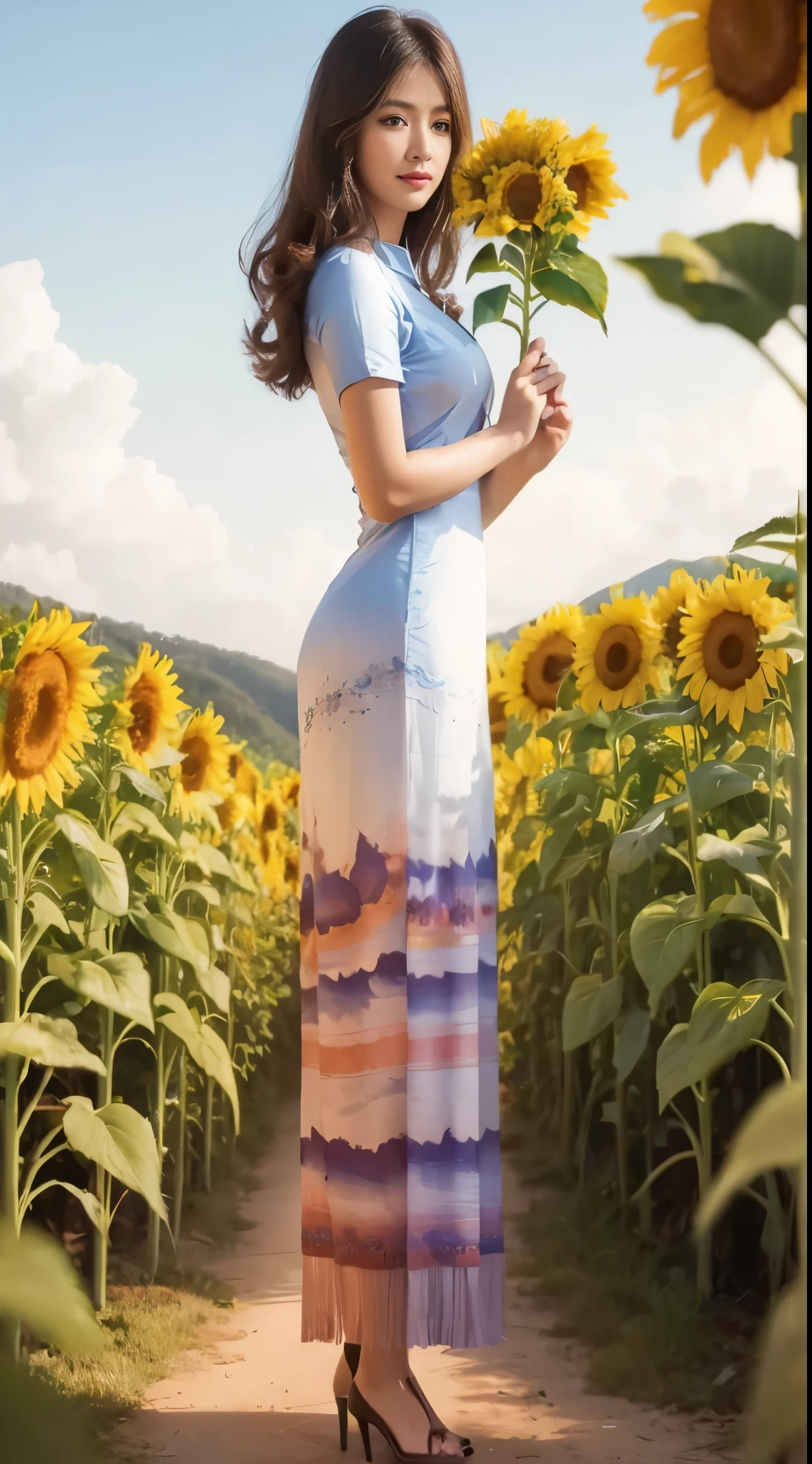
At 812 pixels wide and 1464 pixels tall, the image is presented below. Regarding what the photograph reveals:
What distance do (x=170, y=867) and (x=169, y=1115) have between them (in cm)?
44

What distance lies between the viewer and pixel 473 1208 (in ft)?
4.29

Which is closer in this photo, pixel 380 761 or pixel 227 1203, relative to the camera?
pixel 380 761

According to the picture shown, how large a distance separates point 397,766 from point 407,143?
2.44 ft

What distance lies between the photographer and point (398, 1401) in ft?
4.28

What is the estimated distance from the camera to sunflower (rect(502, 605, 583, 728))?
2.22 m

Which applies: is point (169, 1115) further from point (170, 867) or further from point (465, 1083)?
point (465, 1083)

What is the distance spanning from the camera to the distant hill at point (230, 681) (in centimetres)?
204

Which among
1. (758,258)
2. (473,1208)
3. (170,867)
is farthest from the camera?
(170,867)

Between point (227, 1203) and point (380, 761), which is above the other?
point (380, 761)

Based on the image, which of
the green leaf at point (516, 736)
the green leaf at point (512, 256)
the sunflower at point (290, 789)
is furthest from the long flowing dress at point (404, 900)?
the sunflower at point (290, 789)

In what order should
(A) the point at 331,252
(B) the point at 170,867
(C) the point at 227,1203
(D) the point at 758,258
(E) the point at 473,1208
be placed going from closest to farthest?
(D) the point at 758,258, (E) the point at 473,1208, (A) the point at 331,252, (B) the point at 170,867, (C) the point at 227,1203

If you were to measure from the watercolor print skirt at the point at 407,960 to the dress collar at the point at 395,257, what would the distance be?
0.32 metres

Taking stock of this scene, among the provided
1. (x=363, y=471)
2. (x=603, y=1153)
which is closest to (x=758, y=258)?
(x=363, y=471)

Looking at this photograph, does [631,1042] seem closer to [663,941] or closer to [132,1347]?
[663,941]
